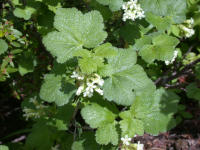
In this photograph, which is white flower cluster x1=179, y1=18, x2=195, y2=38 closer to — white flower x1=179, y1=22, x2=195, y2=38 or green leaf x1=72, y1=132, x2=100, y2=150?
white flower x1=179, y1=22, x2=195, y2=38

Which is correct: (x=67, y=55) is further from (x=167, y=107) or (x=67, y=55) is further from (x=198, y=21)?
(x=198, y=21)

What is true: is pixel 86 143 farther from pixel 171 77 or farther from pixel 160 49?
pixel 171 77

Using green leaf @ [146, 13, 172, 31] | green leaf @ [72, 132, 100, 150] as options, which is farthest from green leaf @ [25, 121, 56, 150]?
green leaf @ [146, 13, 172, 31]

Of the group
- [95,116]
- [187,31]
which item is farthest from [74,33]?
[187,31]

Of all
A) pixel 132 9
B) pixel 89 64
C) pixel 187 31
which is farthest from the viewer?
pixel 187 31

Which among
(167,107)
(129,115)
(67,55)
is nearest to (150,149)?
(167,107)

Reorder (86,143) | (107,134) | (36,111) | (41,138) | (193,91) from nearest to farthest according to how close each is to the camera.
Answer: (107,134)
(86,143)
(36,111)
(41,138)
(193,91)

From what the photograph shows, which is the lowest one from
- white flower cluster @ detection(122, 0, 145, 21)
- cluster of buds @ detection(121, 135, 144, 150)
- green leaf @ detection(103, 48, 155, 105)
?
cluster of buds @ detection(121, 135, 144, 150)
